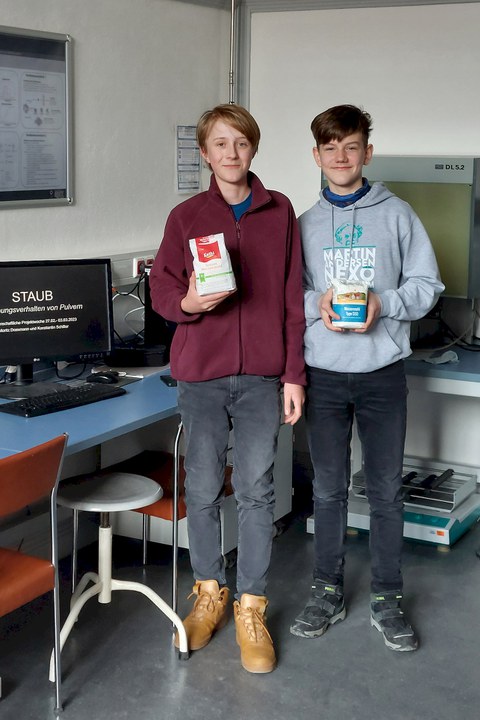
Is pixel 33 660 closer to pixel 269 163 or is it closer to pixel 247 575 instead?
pixel 247 575

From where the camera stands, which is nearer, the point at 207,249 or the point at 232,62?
the point at 207,249

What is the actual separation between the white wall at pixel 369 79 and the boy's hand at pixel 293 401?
1.79 m

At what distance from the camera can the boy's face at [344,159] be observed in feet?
9.02

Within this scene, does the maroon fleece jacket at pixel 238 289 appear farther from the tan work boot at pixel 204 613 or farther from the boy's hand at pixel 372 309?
the tan work boot at pixel 204 613

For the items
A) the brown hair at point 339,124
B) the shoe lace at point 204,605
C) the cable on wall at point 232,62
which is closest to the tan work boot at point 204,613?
the shoe lace at point 204,605

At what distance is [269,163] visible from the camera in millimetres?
4488

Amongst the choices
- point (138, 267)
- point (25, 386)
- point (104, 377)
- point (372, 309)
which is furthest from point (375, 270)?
point (138, 267)

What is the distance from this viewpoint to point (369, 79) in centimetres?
420

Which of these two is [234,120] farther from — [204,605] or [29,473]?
[204,605]

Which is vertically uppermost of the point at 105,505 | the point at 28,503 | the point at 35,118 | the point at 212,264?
the point at 35,118

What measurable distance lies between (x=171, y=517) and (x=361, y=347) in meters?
0.83

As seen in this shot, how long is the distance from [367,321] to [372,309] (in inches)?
1.6

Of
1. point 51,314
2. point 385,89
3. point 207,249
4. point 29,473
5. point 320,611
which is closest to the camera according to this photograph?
point 29,473

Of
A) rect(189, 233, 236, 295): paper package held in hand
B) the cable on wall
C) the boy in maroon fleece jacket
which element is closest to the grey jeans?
the boy in maroon fleece jacket
